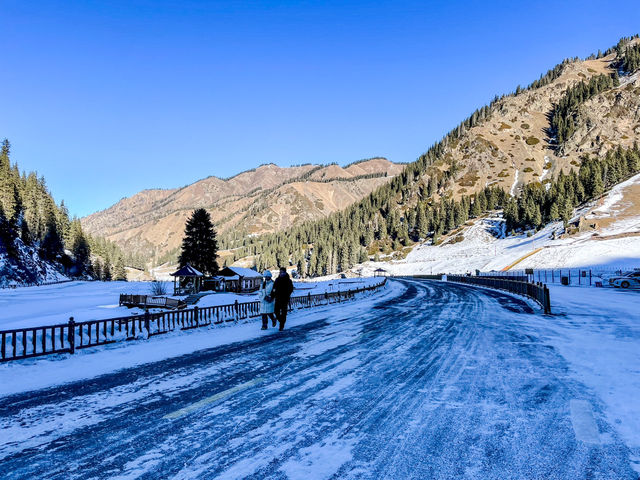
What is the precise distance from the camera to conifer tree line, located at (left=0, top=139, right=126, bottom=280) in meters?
66.5

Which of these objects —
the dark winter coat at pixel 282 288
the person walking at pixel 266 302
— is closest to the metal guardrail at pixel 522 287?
the dark winter coat at pixel 282 288

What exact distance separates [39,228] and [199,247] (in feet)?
181

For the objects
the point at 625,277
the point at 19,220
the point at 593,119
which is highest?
the point at 593,119

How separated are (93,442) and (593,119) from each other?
21841cm

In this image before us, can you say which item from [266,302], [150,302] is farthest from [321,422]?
[150,302]

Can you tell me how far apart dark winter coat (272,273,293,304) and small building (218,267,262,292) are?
41.2 meters

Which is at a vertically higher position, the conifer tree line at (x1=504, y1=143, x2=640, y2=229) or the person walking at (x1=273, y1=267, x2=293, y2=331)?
the conifer tree line at (x1=504, y1=143, x2=640, y2=229)

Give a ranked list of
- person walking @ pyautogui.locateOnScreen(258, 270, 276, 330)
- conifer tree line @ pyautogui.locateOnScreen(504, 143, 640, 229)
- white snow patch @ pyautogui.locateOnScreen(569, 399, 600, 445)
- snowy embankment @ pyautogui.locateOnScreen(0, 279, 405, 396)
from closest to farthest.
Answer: white snow patch @ pyautogui.locateOnScreen(569, 399, 600, 445) < snowy embankment @ pyautogui.locateOnScreen(0, 279, 405, 396) < person walking @ pyautogui.locateOnScreen(258, 270, 276, 330) < conifer tree line @ pyautogui.locateOnScreen(504, 143, 640, 229)

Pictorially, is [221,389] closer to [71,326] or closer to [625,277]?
[71,326]

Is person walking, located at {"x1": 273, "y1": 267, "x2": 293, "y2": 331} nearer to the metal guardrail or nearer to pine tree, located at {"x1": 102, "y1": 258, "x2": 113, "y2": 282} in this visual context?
the metal guardrail

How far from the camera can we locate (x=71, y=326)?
10594mm

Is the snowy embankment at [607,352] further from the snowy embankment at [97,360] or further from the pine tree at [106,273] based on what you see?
the pine tree at [106,273]

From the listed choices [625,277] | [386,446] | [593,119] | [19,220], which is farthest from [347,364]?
[593,119]

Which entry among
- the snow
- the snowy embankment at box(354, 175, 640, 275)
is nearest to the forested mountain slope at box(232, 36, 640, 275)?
the snow
